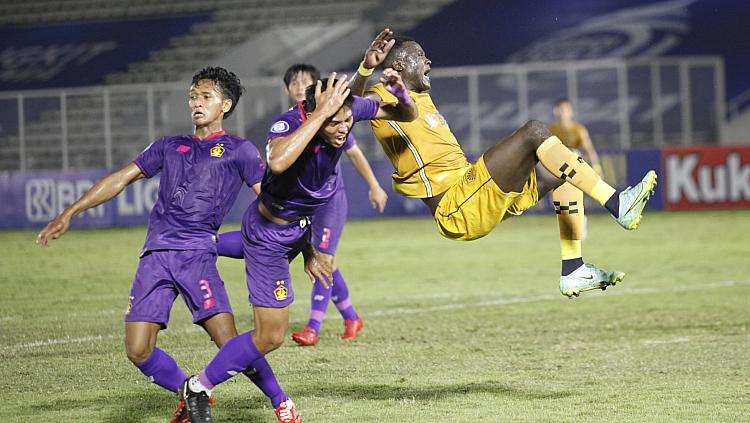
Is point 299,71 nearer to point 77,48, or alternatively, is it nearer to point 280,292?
point 280,292

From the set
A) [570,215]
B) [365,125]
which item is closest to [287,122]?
[570,215]

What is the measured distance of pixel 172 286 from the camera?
6113mm

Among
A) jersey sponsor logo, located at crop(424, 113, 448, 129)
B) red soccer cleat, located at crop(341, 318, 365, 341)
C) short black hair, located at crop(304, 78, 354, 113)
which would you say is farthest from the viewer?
red soccer cleat, located at crop(341, 318, 365, 341)

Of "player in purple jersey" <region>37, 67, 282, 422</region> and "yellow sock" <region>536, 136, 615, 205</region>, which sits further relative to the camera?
"yellow sock" <region>536, 136, 615, 205</region>

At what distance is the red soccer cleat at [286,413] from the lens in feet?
19.5

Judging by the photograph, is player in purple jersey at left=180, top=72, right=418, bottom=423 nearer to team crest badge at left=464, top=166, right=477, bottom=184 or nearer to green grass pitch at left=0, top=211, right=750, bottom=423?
green grass pitch at left=0, top=211, right=750, bottom=423

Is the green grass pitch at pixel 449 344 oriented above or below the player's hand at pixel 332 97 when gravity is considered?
below

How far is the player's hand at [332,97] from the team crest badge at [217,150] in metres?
0.86

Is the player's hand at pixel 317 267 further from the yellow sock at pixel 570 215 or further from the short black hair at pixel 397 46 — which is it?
the yellow sock at pixel 570 215

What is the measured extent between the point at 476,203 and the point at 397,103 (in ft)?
3.63

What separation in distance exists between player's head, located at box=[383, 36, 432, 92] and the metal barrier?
1651 cm

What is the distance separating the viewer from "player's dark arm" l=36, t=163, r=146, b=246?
581 cm

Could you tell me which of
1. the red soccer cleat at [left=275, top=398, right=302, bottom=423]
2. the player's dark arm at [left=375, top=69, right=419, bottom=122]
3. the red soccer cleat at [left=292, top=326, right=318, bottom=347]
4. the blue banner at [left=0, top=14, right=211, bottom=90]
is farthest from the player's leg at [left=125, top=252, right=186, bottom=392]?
the blue banner at [left=0, top=14, right=211, bottom=90]

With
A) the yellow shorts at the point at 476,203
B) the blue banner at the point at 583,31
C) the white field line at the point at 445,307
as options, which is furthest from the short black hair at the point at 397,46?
the blue banner at the point at 583,31
